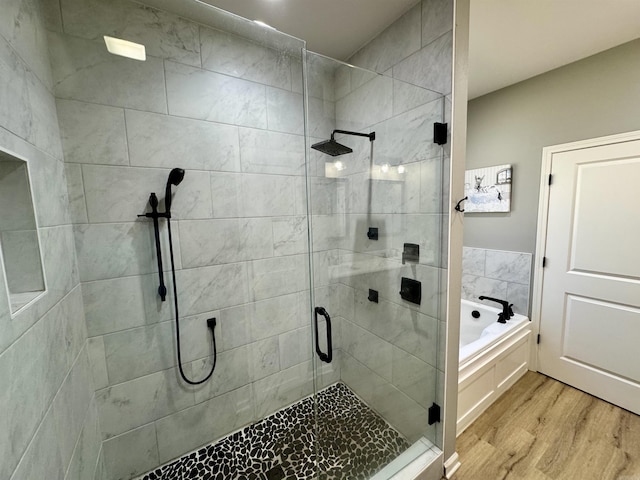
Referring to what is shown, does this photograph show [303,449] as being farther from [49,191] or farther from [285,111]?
[285,111]

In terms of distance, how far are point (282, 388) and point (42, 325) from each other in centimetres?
153

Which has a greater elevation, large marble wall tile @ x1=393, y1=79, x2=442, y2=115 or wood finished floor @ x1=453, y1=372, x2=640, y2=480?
large marble wall tile @ x1=393, y1=79, x2=442, y2=115

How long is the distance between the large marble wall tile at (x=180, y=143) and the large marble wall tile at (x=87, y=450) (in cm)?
128

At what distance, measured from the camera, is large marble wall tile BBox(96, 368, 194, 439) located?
1.34 metres

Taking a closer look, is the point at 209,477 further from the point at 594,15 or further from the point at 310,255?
the point at 594,15

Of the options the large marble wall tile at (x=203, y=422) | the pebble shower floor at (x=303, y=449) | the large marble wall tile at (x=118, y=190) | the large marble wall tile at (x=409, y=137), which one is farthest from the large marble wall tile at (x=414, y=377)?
the large marble wall tile at (x=118, y=190)

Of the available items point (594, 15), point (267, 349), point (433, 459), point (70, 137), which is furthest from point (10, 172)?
point (594, 15)

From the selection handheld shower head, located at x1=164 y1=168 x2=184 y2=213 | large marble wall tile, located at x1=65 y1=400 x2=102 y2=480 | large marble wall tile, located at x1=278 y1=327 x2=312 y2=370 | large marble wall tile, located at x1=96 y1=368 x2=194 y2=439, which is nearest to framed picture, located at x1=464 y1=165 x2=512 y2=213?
large marble wall tile, located at x1=278 y1=327 x2=312 y2=370

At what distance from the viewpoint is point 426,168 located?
1398mm

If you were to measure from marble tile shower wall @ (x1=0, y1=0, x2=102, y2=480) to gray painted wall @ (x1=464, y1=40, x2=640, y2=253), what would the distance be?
10.6 ft

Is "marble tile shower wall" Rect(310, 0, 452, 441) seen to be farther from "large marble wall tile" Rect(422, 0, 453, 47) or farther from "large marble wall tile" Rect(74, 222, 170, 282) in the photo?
"large marble wall tile" Rect(74, 222, 170, 282)

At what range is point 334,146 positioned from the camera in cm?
167

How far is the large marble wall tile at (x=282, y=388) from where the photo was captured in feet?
5.97

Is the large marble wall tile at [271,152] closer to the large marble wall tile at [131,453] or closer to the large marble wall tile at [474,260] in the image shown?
the large marble wall tile at [131,453]
